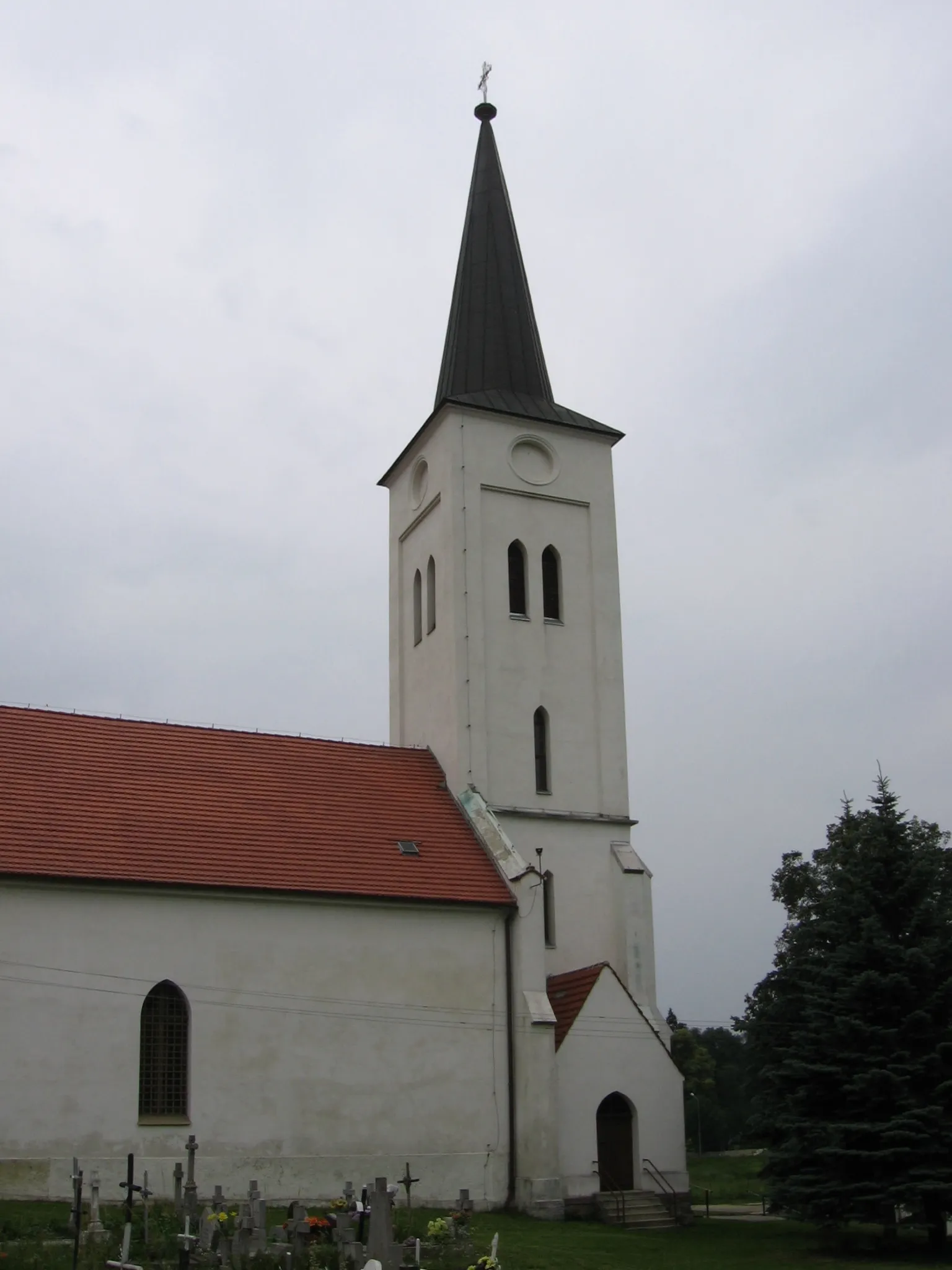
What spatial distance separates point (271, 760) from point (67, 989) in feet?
23.3

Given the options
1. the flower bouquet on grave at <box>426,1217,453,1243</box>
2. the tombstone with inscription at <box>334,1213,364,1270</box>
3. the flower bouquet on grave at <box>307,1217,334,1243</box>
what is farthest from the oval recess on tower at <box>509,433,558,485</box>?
the tombstone with inscription at <box>334,1213,364,1270</box>

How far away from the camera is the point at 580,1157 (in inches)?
1019

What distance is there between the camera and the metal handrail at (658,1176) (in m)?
26.3

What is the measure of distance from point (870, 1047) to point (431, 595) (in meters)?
14.7

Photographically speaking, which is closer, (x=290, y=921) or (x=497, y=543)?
(x=290, y=921)

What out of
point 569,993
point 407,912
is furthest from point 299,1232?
point 569,993

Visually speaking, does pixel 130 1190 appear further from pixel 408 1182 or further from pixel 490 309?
pixel 490 309

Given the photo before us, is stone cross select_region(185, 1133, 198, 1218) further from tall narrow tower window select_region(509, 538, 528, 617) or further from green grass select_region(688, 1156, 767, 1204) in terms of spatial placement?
tall narrow tower window select_region(509, 538, 528, 617)

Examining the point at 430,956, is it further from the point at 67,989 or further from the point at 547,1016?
the point at 67,989

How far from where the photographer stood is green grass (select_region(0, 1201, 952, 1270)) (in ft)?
57.7

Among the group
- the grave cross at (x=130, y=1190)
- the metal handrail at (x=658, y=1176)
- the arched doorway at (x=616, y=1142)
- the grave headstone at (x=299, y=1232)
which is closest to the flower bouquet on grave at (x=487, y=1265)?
the grave headstone at (x=299, y=1232)

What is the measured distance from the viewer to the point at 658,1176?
26.4 m

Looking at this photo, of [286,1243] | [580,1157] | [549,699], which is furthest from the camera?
[549,699]

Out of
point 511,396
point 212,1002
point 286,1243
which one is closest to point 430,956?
point 212,1002
